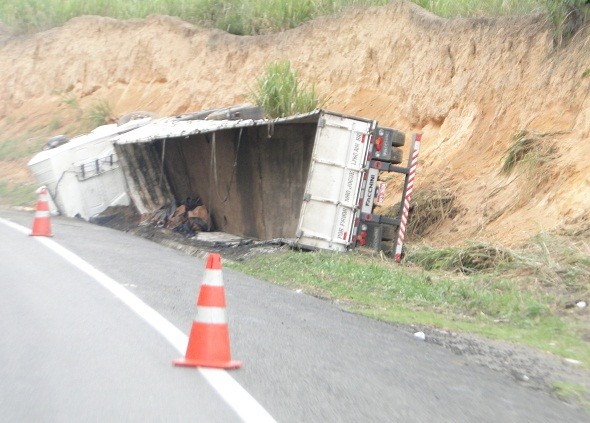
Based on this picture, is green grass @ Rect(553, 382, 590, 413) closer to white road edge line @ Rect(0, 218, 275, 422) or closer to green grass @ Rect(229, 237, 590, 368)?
green grass @ Rect(229, 237, 590, 368)

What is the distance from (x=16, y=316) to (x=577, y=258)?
724 centimetres

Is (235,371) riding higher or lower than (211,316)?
lower

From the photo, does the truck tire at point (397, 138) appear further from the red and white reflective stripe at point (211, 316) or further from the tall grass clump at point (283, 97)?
the red and white reflective stripe at point (211, 316)

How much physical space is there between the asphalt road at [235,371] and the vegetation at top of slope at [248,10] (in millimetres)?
8643

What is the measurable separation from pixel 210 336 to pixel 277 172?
11.9 m

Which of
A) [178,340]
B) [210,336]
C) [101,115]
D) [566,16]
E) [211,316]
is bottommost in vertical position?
[101,115]

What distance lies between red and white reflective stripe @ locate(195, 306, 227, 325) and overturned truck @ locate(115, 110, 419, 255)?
29.6 feet

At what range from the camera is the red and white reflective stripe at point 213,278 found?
24.3 ft

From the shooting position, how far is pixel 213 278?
24.5 ft

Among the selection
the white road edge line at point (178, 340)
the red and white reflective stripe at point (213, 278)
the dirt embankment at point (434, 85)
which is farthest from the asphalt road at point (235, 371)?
the dirt embankment at point (434, 85)

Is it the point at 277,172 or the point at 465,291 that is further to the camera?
the point at 277,172

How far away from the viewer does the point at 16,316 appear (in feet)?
29.8

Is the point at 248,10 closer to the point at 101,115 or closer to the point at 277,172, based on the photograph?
the point at 101,115

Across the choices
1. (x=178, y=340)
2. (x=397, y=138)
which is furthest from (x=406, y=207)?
(x=178, y=340)
